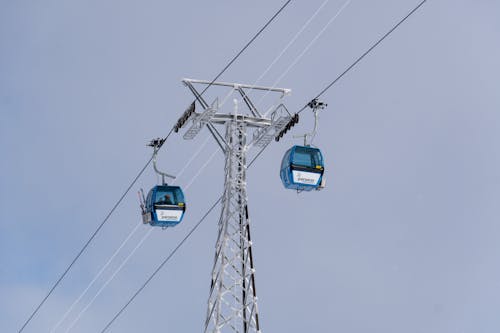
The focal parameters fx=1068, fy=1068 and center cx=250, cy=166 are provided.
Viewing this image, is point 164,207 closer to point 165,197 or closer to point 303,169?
point 165,197

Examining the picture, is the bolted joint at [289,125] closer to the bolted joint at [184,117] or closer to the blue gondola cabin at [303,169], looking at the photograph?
the blue gondola cabin at [303,169]

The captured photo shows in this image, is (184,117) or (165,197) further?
(165,197)

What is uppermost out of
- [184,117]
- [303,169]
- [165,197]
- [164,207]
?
[184,117]

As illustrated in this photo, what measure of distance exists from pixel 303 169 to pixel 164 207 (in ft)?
18.3

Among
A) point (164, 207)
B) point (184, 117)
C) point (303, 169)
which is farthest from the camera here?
point (164, 207)

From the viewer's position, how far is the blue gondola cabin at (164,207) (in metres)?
35.9

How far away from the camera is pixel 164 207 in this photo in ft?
118

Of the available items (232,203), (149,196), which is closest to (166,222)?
(149,196)

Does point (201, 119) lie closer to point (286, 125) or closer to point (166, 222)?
point (286, 125)

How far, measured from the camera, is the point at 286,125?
3189cm

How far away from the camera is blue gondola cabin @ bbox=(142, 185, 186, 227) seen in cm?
3591

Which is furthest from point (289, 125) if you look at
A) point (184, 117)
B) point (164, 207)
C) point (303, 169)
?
point (164, 207)

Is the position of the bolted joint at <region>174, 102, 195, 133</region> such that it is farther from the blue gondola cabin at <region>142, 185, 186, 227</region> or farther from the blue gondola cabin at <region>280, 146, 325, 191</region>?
the blue gondola cabin at <region>142, 185, 186, 227</region>

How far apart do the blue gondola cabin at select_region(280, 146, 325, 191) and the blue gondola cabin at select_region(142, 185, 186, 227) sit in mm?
4520
